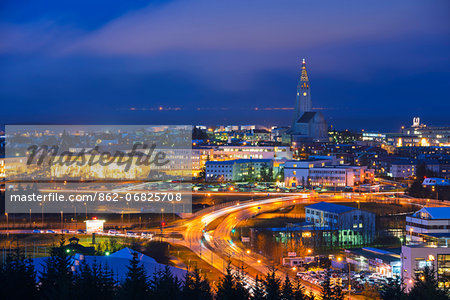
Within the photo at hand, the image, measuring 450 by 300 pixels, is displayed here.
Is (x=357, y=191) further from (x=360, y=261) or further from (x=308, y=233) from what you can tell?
(x=360, y=261)

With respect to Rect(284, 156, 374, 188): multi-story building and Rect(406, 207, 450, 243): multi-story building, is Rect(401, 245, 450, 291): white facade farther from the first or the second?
Rect(284, 156, 374, 188): multi-story building

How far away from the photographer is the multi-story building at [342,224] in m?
8.84

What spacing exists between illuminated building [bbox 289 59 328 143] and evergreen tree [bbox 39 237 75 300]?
2004 centimetres

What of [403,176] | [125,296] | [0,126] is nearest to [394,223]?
[125,296]

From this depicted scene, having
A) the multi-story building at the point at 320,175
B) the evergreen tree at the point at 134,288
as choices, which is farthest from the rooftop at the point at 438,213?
the multi-story building at the point at 320,175

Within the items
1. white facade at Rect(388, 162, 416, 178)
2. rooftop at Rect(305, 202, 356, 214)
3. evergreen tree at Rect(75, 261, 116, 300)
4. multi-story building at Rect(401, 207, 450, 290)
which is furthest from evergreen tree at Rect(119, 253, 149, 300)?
white facade at Rect(388, 162, 416, 178)

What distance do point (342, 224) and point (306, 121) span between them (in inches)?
668

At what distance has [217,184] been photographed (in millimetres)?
16031

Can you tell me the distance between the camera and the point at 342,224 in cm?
938

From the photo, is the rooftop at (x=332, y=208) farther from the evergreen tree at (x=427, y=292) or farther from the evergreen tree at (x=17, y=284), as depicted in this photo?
the evergreen tree at (x=17, y=284)

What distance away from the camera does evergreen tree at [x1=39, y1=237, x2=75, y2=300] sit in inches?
172

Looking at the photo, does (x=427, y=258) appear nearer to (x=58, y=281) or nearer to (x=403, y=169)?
(x=58, y=281)

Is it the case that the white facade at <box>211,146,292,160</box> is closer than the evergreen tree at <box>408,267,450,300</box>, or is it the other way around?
the evergreen tree at <box>408,267,450,300</box>

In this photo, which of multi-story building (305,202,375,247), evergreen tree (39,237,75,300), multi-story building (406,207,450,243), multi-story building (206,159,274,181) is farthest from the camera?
multi-story building (206,159,274,181)
